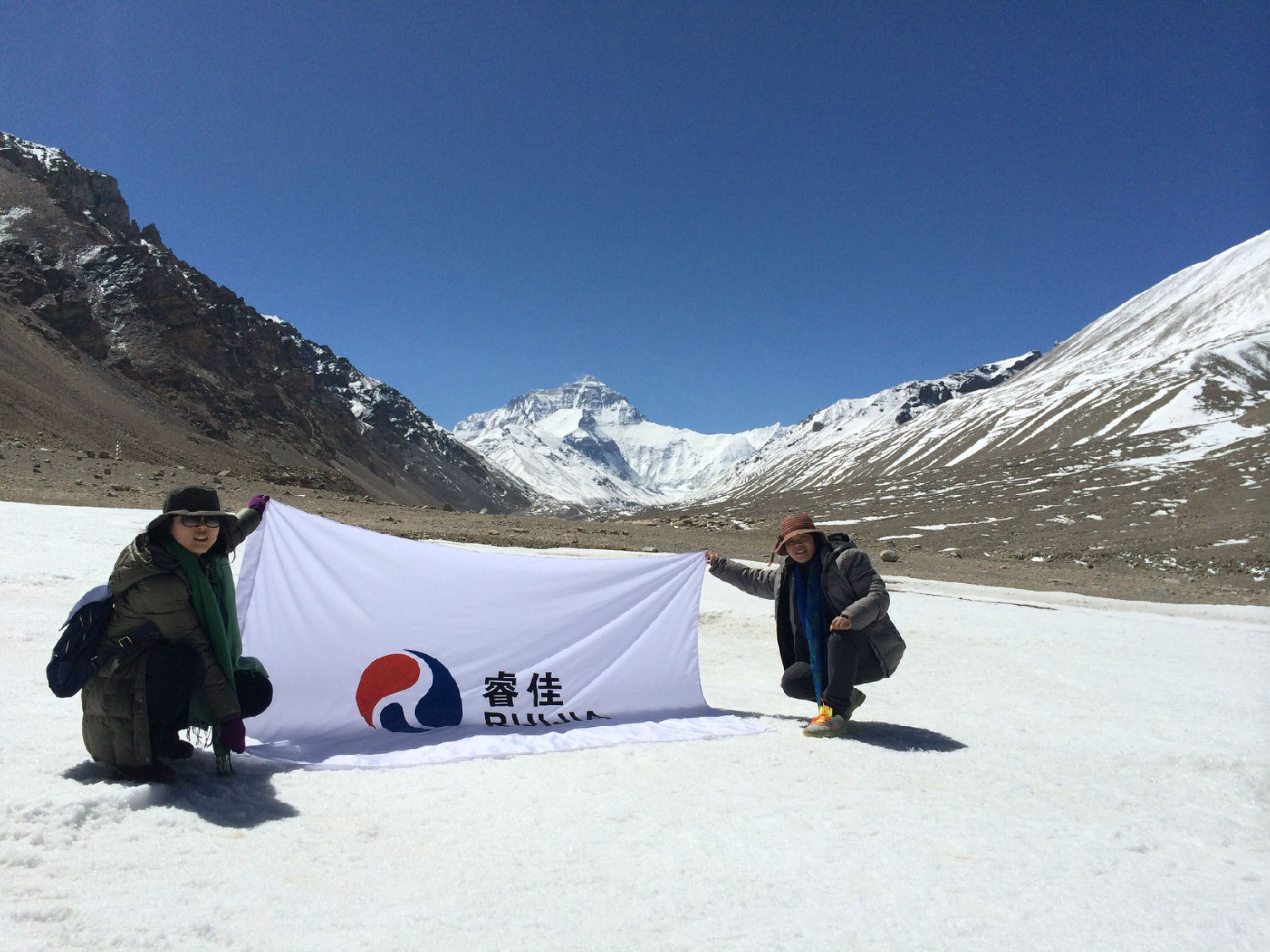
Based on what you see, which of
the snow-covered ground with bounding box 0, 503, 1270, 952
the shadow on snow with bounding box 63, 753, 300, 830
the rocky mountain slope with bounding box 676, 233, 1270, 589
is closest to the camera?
the snow-covered ground with bounding box 0, 503, 1270, 952

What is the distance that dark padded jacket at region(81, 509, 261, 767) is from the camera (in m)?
4.10

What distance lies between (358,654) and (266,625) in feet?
2.39

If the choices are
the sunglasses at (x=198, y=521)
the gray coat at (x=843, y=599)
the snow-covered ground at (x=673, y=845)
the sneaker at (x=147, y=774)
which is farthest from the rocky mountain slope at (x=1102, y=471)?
the sneaker at (x=147, y=774)

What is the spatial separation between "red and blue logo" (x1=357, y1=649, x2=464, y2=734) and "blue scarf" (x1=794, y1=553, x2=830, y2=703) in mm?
3055

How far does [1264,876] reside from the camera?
3908 millimetres

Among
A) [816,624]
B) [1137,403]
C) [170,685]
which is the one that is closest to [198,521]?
[170,685]

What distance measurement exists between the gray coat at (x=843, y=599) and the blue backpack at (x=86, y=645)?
449cm

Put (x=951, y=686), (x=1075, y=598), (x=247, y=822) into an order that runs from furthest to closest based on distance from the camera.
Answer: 1. (x=1075, y=598)
2. (x=951, y=686)
3. (x=247, y=822)

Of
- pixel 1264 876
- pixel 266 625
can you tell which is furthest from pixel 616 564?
pixel 1264 876

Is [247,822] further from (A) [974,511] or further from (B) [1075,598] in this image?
(A) [974,511]

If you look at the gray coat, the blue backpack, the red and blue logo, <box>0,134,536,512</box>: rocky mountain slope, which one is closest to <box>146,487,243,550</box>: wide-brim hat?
the blue backpack

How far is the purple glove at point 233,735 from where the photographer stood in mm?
4422

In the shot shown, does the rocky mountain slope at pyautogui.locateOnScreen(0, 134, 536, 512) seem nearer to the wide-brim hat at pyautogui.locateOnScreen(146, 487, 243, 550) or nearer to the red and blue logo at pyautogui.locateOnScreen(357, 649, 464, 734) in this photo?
the red and blue logo at pyautogui.locateOnScreen(357, 649, 464, 734)

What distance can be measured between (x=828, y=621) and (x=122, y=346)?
92.1 meters
